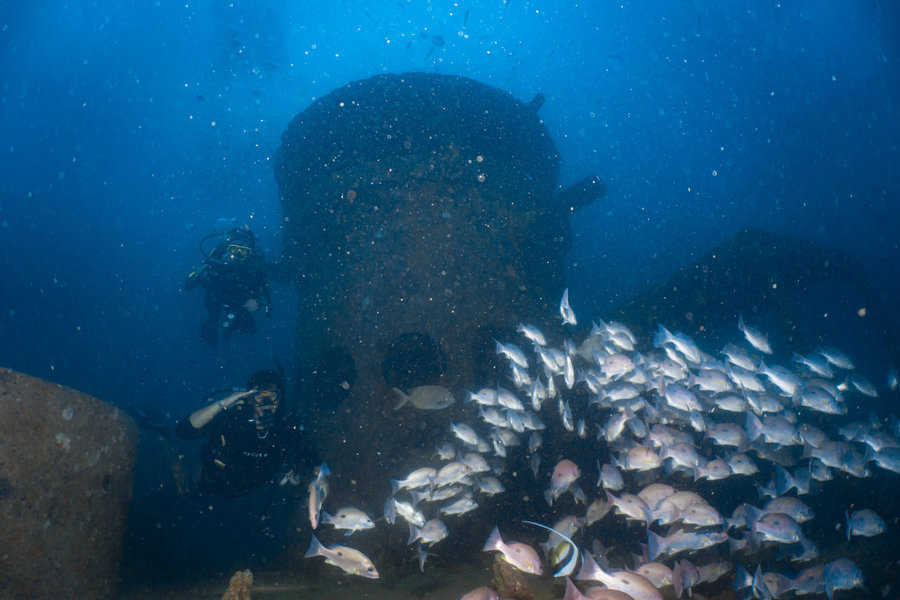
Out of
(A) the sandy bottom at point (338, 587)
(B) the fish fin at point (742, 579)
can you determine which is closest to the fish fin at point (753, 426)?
(B) the fish fin at point (742, 579)

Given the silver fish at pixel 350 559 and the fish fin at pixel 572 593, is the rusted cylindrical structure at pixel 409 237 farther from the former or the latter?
the fish fin at pixel 572 593

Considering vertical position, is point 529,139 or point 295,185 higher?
point 529,139

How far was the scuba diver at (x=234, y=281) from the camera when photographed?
10461 mm

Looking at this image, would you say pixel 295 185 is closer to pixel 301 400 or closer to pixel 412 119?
pixel 412 119

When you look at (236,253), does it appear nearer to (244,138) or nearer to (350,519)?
(350,519)

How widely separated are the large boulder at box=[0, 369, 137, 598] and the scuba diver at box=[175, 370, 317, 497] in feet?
3.53

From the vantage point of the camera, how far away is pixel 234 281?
417 inches

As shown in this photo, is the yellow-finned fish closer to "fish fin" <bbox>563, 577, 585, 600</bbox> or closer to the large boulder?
"fish fin" <bbox>563, 577, 585, 600</bbox>

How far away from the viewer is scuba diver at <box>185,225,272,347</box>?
34.3 feet

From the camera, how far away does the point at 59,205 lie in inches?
3332

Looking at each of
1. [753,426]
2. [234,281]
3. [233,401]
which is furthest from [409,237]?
[753,426]

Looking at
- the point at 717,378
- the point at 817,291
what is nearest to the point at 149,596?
the point at 717,378

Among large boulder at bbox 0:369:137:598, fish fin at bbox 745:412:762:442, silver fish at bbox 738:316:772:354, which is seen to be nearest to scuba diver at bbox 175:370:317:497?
large boulder at bbox 0:369:137:598

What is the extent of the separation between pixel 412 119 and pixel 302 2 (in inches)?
2401
